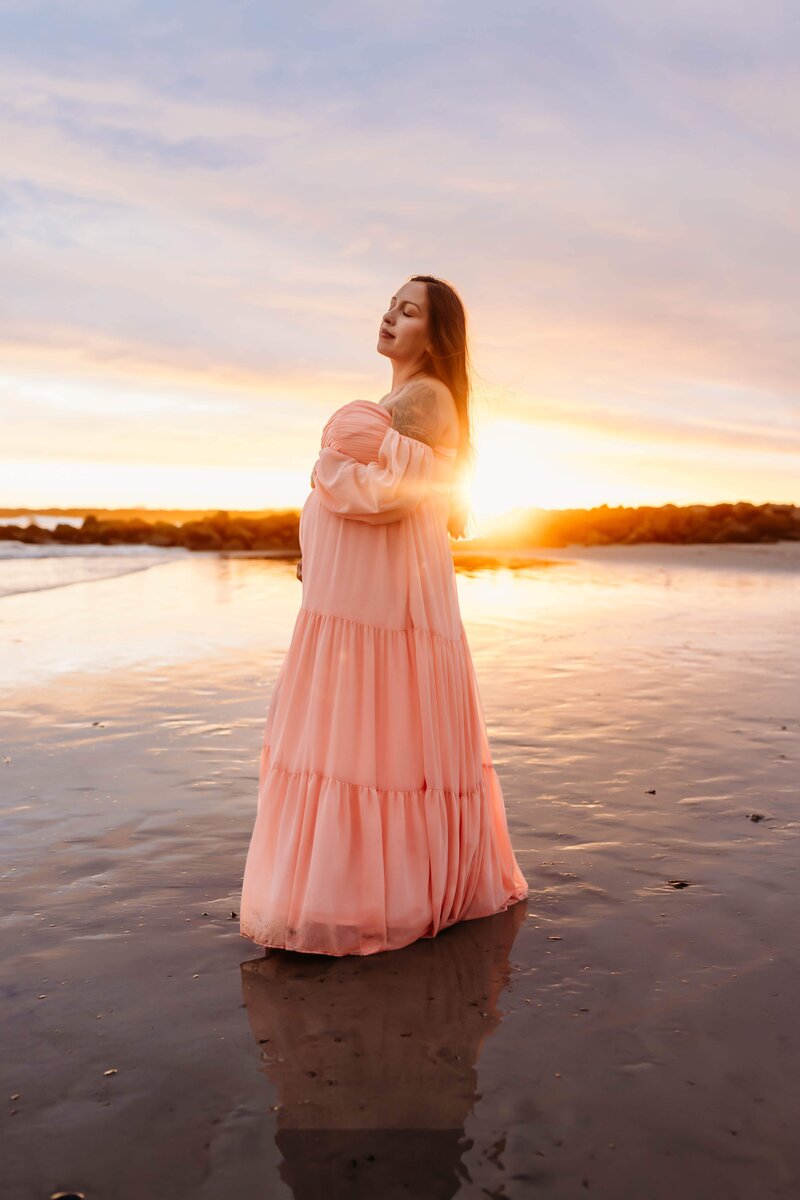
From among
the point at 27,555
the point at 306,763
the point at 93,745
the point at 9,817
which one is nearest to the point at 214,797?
the point at 9,817

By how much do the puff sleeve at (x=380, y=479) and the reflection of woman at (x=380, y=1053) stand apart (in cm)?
149

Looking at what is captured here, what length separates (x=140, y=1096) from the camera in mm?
2539

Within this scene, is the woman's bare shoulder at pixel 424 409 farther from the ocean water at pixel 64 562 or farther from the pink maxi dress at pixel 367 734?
the ocean water at pixel 64 562

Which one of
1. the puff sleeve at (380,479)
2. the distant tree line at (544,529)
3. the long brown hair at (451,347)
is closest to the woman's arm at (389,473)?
the puff sleeve at (380,479)

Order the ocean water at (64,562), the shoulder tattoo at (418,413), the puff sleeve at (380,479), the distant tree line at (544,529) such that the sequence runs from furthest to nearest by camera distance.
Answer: the distant tree line at (544,529) < the ocean water at (64,562) < the shoulder tattoo at (418,413) < the puff sleeve at (380,479)

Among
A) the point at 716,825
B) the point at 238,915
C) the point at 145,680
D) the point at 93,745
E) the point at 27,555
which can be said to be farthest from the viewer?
the point at 27,555

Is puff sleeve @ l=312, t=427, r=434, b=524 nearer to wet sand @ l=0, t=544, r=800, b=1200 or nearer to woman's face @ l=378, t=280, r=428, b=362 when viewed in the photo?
woman's face @ l=378, t=280, r=428, b=362

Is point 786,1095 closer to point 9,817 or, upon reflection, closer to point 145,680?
point 9,817

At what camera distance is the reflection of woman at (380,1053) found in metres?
2.28

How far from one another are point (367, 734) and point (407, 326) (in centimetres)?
143

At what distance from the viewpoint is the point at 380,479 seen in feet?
11.0

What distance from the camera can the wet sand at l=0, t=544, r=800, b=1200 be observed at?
91.4 inches

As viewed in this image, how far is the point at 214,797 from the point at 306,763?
1.76m

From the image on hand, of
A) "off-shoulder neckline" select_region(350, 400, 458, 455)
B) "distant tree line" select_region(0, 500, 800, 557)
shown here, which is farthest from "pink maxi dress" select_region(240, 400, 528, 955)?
"distant tree line" select_region(0, 500, 800, 557)
